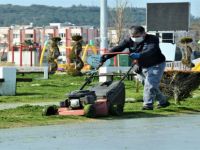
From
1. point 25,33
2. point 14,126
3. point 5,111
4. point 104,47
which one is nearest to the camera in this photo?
point 14,126

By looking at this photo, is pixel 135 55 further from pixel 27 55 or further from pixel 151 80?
pixel 27 55

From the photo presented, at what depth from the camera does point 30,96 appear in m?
20.2

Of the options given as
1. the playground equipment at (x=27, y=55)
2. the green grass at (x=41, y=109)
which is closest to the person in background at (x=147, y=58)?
the green grass at (x=41, y=109)

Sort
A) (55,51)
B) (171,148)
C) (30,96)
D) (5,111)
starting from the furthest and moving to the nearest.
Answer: (55,51)
(30,96)
(5,111)
(171,148)

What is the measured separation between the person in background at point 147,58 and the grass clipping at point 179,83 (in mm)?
1267

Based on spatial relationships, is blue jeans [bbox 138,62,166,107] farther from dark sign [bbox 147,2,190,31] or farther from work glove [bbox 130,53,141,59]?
dark sign [bbox 147,2,190,31]

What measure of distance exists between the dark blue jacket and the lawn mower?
0.91m

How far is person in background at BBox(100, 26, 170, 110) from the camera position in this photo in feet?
48.6

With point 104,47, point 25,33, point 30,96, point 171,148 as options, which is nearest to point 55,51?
point 104,47

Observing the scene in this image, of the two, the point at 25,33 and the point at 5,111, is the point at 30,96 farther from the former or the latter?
the point at 25,33

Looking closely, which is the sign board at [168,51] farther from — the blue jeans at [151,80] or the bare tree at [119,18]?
the bare tree at [119,18]

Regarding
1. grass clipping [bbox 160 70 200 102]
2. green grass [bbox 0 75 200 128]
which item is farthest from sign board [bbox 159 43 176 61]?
grass clipping [bbox 160 70 200 102]

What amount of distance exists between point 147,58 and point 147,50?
18 centimetres

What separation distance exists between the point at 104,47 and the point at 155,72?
46.1ft
